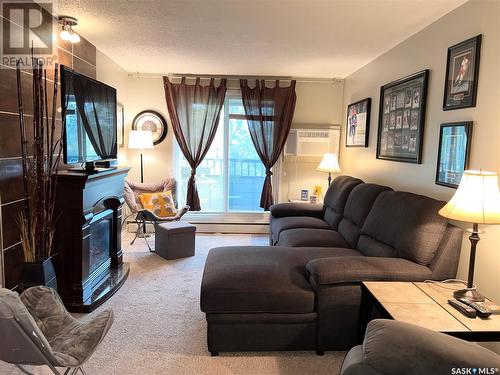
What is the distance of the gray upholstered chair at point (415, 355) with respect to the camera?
114 centimetres

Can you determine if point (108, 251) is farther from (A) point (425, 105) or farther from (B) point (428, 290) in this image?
(A) point (425, 105)

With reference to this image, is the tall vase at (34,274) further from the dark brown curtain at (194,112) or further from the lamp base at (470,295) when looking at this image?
the dark brown curtain at (194,112)

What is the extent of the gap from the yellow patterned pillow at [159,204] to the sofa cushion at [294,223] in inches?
57.9

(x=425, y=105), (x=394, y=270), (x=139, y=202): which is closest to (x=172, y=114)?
(x=139, y=202)

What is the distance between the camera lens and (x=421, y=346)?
1187 mm

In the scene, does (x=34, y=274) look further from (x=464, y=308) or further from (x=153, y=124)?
(x=153, y=124)

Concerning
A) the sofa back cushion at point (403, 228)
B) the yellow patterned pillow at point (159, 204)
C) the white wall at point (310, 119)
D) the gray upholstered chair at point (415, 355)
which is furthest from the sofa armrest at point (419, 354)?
the white wall at point (310, 119)

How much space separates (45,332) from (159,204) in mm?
3139

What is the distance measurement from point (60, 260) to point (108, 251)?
2.43 ft

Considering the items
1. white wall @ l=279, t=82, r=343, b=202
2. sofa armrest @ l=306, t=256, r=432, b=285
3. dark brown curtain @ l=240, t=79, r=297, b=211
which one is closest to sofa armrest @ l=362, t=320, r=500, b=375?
sofa armrest @ l=306, t=256, r=432, b=285

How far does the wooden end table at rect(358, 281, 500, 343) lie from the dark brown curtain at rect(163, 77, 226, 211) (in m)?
3.73

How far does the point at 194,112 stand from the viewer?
212 inches

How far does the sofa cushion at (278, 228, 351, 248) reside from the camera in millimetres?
3426

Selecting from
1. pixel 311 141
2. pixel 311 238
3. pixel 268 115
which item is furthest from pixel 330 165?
pixel 311 238
